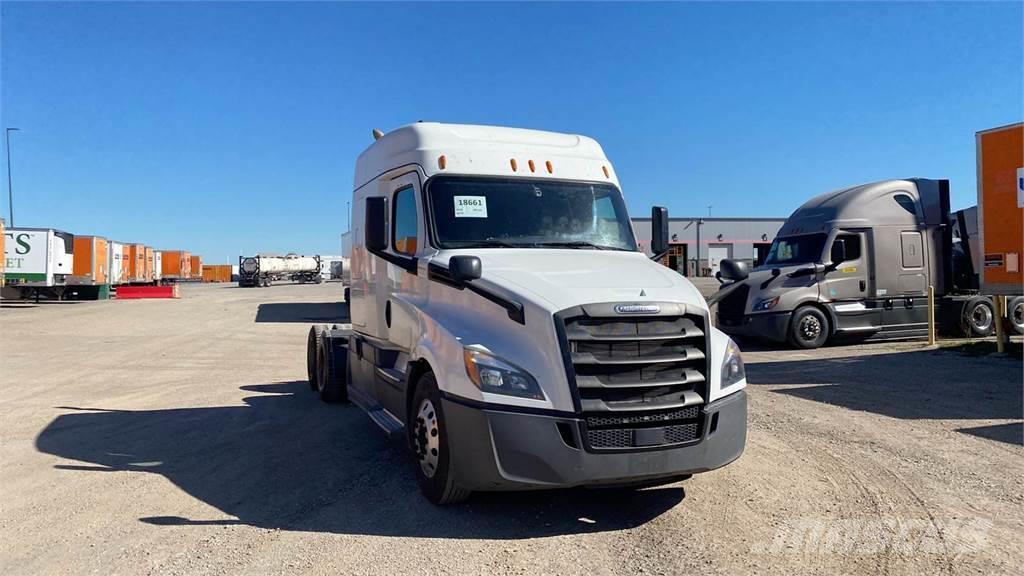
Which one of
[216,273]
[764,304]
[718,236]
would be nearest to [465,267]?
[764,304]

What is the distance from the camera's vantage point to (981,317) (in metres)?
15.6

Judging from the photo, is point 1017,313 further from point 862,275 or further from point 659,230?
point 659,230

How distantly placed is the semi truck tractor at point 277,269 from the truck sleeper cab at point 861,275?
187 feet

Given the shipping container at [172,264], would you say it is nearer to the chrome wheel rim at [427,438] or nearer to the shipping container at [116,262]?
the shipping container at [116,262]

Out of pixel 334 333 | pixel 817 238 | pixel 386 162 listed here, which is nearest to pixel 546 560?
pixel 386 162

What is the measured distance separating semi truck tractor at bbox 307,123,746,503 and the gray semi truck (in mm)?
9394

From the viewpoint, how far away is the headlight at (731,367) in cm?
468

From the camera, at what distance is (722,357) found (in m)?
4.70

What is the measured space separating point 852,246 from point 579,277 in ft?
38.4

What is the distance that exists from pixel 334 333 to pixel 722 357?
568 centimetres

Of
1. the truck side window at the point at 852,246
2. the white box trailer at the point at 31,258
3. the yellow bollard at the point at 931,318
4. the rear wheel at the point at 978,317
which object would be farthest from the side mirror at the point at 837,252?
the white box trailer at the point at 31,258

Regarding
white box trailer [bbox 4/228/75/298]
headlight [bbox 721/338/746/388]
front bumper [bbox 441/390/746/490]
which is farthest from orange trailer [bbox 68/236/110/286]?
headlight [bbox 721/338/746/388]

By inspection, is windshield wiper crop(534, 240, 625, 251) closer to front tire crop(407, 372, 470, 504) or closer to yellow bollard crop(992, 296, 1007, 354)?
front tire crop(407, 372, 470, 504)

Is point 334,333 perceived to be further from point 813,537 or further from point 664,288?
point 813,537
